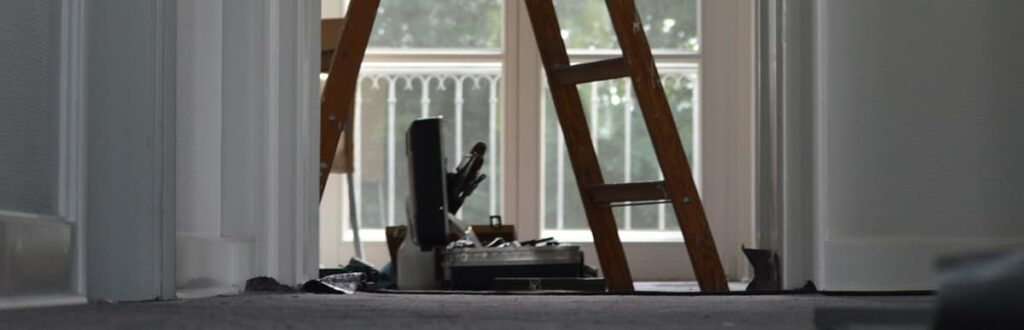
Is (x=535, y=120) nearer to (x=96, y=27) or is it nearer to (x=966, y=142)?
(x=966, y=142)

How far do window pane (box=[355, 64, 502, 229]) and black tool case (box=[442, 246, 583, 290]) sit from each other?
2108 mm

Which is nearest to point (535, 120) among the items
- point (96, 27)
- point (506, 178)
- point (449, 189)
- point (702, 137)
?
point (506, 178)

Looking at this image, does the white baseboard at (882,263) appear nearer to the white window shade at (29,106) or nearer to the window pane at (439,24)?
the white window shade at (29,106)

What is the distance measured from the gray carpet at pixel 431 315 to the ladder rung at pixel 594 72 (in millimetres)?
1169

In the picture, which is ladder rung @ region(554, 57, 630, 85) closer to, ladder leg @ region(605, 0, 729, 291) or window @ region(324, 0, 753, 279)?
ladder leg @ region(605, 0, 729, 291)

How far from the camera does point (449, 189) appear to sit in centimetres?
350

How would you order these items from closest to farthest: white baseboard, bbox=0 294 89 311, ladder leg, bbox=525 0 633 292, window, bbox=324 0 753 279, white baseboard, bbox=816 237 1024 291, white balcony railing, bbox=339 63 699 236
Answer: white baseboard, bbox=0 294 89 311
white baseboard, bbox=816 237 1024 291
ladder leg, bbox=525 0 633 292
window, bbox=324 0 753 279
white balcony railing, bbox=339 63 699 236

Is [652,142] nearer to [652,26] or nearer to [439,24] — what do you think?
[652,26]

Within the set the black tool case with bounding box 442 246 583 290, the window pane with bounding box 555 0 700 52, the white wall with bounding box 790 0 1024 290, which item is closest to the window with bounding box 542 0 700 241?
the window pane with bounding box 555 0 700 52

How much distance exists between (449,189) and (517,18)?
5.27 ft

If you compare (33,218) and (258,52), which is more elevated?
(258,52)

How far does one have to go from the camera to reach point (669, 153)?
2812mm

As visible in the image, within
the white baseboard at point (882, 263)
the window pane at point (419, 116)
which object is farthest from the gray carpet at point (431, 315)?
the window pane at point (419, 116)

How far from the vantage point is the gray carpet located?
3.77 ft
